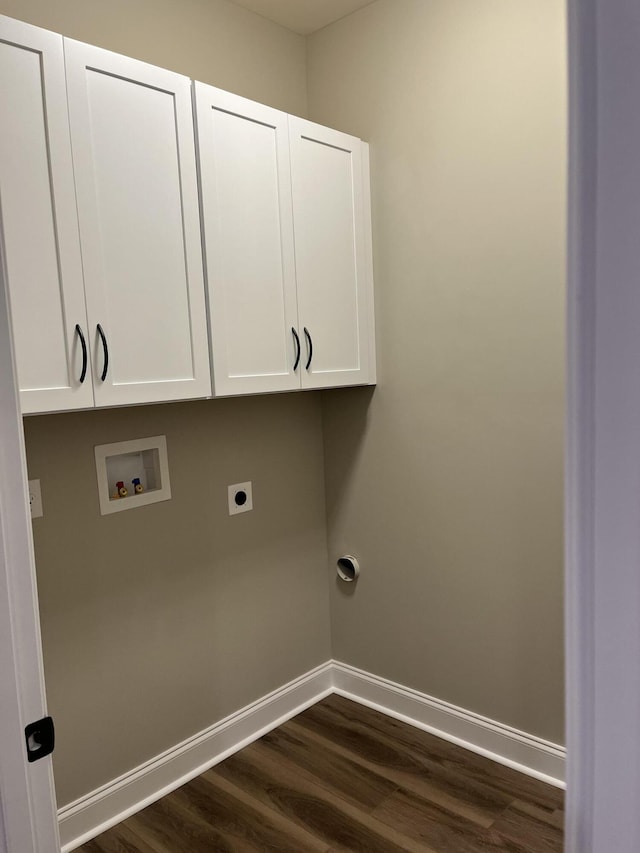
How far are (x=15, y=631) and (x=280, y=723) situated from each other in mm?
1962

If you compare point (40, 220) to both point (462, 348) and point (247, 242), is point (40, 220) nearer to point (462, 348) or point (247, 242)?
point (247, 242)

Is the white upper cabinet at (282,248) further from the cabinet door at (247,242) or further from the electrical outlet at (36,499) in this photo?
the electrical outlet at (36,499)

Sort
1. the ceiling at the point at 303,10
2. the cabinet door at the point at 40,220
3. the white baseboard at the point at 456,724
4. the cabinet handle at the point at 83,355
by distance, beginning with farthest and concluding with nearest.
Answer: the ceiling at the point at 303,10, the white baseboard at the point at 456,724, the cabinet handle at the point at 83,355, the cabinet door at the point at 40,220

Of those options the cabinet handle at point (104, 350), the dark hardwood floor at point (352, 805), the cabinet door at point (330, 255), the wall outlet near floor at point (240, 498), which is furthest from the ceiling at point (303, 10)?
the dark hardwood floor at point (352, 805)

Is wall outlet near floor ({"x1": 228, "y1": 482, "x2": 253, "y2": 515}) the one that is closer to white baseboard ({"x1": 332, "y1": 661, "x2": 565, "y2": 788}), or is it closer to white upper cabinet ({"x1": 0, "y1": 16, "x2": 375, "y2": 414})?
white upper cabinet ({"x1": 0, "y1": 16, "x2": 375, "y2": 414})

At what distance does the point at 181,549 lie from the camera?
2.26m

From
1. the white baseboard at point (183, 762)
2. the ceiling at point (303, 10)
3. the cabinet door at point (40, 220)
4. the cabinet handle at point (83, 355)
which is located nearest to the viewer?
the cabinet door at point (40, 220)

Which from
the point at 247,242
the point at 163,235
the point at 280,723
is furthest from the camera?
the point at 280,723

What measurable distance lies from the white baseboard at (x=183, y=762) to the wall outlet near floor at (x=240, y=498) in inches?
30.7

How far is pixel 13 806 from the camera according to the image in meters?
0.88

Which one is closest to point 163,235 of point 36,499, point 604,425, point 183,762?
point 36,499

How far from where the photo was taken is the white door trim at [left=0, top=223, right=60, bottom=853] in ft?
2.84

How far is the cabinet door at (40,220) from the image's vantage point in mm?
1484

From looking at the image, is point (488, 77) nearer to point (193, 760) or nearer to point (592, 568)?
point (592, 568)
